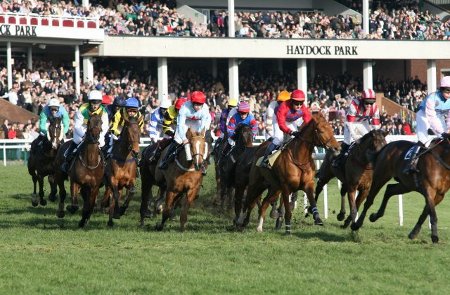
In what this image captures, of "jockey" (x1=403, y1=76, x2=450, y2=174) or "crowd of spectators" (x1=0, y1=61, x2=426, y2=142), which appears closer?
"jockey" (x1=403, y1=76, x2=450, y2=174)

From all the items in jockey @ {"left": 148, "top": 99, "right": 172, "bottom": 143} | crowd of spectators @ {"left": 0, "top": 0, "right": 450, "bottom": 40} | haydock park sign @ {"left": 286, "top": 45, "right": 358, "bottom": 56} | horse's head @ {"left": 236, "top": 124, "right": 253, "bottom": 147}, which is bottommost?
horse's head @ {"left": 236, "top": 124, "right": 253, "bottom": 147}

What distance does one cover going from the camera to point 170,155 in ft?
47.5

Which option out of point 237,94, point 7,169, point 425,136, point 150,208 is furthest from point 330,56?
point 425,136

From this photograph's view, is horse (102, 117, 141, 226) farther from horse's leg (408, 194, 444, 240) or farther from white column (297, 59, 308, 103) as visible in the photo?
white column (297, 59, 308, 103)

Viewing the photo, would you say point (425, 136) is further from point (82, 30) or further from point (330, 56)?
point (330, 56)

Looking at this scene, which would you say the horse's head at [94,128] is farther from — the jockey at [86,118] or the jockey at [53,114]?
the jockey at [53,114]

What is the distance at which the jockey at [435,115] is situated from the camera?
513 inches

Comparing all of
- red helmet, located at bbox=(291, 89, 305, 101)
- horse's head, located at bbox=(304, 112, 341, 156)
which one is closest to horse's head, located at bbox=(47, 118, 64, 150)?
red helmet, located at bbox=(291, 89, 305, 101)

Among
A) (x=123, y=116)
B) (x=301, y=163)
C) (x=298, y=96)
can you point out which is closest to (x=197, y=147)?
(x=301, y=163)

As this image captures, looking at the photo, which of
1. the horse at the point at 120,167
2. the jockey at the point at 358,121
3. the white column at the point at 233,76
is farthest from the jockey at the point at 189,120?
the white column at the point at 233,76

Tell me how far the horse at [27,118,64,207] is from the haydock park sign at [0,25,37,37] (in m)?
16.0

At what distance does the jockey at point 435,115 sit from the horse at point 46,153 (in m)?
6.24

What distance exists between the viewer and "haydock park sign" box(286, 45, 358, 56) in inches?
1650

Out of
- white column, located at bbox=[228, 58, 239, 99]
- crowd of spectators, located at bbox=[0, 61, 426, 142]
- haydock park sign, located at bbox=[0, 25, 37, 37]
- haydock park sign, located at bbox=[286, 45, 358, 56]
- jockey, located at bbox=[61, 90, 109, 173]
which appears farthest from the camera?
haydock park sign, located at bbox=[286, 45, 358, 56]
